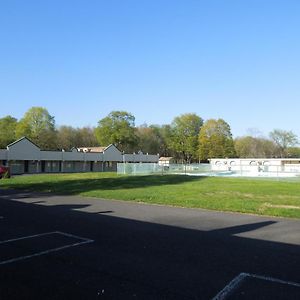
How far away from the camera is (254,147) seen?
431 ft

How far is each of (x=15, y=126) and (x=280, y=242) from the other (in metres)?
102

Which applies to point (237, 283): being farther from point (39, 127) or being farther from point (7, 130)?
point (7, 130)

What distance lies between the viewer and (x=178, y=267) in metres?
6.71

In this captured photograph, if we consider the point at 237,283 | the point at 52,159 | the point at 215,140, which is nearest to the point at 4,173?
the point at 52,159

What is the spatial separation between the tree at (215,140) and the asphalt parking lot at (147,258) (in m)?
97.8

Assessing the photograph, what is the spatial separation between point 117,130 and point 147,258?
103 meters

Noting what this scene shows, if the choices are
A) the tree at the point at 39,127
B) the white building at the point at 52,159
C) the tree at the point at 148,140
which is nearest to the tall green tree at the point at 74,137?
the tree at the point at 39,127

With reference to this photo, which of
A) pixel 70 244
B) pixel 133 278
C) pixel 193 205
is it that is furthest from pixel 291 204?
pixel 133 278

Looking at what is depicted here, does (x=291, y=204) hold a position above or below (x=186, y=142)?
below

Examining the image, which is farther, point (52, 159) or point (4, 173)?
point (52, 159)

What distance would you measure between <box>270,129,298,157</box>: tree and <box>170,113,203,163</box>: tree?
27.4 metres

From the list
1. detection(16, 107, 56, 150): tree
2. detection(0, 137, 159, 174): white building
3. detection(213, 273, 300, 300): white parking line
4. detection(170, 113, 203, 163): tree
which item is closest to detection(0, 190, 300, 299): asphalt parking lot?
detection(213, 273, 300, 300): white parking line

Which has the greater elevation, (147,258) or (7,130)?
(7,130)

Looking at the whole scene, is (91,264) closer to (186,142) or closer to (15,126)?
(15,126)
